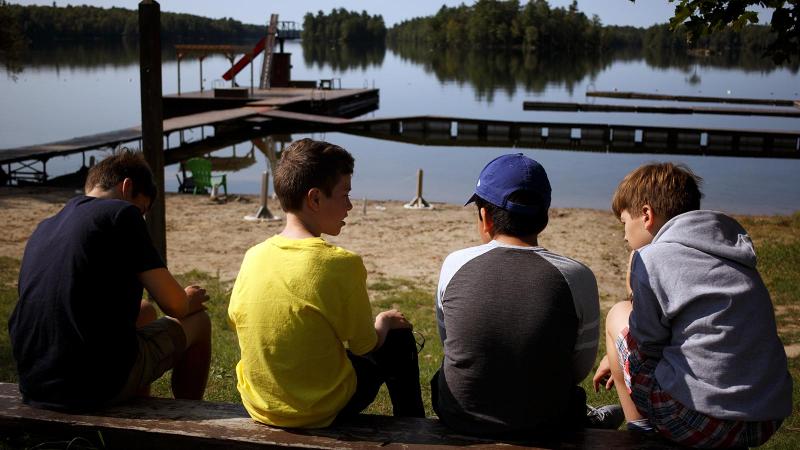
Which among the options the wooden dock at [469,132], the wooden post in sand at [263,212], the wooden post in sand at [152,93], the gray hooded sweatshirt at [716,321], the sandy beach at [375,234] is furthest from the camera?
the wooden dock at [469,132]

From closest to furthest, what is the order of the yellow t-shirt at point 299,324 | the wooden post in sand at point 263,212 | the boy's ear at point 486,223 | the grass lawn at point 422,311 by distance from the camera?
the yellow t-shirt at point 299,324
the boy's ear at point 486,223
the grass lawn at point 422,311
the wooden post in sand at point 263,212

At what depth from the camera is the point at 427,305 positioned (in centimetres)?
654

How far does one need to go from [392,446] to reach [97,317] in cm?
93

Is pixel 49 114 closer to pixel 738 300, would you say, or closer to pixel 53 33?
pixel 738 300

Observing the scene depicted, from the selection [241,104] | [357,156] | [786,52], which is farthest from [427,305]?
[241,104]

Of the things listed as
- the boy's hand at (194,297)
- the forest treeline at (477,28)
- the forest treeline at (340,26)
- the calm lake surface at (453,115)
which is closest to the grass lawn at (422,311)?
the boy's hand at (194,297)

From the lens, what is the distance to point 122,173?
2.62 m

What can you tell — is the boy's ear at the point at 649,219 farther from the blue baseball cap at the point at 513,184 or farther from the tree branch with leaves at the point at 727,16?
the tree branch with leaves at the point at 727,16

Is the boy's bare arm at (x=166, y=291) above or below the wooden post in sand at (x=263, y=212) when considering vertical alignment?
above

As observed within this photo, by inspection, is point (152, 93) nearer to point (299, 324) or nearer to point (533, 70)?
point (299, 324)

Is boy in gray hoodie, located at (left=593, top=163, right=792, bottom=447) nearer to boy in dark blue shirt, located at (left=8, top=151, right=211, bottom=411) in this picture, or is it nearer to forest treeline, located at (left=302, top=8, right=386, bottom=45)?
boy in dark blue shirt, located at (left=8, top=151, right=211, bottom=411)

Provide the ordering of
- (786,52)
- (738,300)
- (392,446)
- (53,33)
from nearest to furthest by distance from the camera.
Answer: (738,300), (392,446), (786,52), (53,33)

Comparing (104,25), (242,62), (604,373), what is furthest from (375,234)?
(104,25)

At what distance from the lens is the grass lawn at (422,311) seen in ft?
12.7
